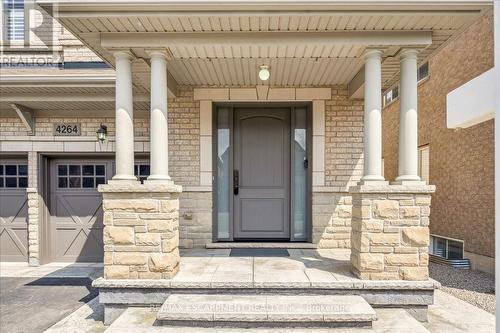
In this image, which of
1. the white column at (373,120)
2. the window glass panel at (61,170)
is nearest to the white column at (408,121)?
the white column at (373,120)

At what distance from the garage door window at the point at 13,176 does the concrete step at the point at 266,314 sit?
4.47 m

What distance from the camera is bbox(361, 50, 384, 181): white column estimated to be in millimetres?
3445

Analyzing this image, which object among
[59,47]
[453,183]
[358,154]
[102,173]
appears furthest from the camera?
[453,183]

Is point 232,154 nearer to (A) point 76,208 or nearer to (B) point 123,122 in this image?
(B) point 123,122

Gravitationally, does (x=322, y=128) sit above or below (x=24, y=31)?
below

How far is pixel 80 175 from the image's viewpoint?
19.7 ft

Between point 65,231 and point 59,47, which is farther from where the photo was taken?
point 65,231

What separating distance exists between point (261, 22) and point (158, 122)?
141cm

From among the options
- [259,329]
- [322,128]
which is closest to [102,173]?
[322,128]

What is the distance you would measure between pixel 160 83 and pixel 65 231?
3.92m

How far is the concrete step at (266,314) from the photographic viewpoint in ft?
9.60

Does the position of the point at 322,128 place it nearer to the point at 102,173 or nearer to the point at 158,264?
the point at 158,264

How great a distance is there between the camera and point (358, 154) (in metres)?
5.01
